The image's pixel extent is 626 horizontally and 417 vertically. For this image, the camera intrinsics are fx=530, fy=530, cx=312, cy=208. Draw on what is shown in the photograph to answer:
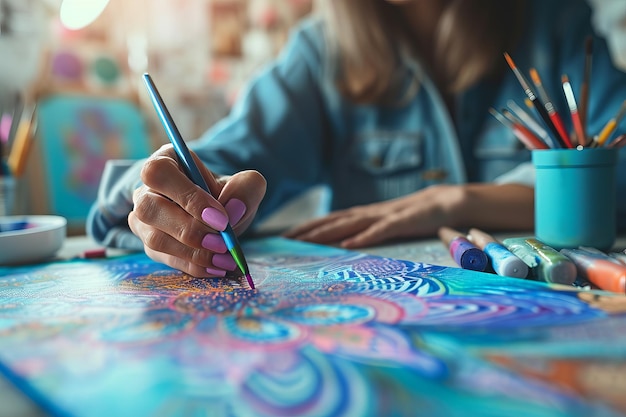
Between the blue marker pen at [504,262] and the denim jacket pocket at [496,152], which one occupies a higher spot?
the denim jacket pocket at [496,152]

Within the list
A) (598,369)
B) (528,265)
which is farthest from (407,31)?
(598,369)

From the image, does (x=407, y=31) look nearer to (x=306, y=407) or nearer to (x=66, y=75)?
(x=66, y=75)

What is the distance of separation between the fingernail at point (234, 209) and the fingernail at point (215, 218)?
3cm

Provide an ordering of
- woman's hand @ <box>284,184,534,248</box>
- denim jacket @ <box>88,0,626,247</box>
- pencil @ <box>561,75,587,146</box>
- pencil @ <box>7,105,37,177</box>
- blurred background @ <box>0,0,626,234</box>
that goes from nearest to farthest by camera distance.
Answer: pencil @ <box>561,75,587,146</box> < woman's hand @ <box>284,184,534,248</box> < pencil @ <box>7,105,37,177</box> < denim jacket @ <box>88,0,626,247</box> < blurred background @ <box>0,0,626,234</box>

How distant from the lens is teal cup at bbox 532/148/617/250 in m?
0.47

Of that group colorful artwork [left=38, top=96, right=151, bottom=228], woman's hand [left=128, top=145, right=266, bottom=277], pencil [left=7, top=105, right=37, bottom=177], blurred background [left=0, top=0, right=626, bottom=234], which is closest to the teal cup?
woman's hand [left=128, top=145, right=266, bottom=277]

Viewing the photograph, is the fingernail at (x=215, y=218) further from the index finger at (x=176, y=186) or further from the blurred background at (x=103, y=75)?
the blurred background at (x=103, y=75)

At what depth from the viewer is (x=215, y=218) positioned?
15.7 inches

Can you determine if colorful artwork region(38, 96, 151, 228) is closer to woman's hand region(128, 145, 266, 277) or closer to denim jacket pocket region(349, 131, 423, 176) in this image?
denim jacket pocket region(349, 131, 423, 176)

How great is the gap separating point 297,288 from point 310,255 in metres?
0.13

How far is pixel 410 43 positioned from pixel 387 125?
0.15 m

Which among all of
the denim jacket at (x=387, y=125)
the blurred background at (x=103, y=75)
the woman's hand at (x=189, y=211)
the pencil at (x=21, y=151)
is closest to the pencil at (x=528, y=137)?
the woman's hand at (x=189, y=211)

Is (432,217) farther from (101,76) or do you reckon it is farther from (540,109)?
(101,76)

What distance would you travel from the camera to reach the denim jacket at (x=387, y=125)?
0.89 meters
